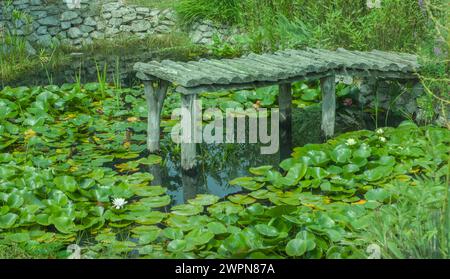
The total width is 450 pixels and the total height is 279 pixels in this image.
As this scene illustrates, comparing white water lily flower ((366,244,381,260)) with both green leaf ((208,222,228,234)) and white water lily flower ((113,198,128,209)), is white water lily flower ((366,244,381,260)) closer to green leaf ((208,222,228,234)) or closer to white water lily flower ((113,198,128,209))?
green leaf ((208,222,228,234))

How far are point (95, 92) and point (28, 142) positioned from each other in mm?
1589

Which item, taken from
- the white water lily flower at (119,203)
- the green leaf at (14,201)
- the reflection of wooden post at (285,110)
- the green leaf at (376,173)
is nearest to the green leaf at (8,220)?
the green leaf at (14,201)

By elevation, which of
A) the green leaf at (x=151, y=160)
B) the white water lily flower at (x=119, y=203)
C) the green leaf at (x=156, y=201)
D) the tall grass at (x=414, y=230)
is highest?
the tall grass at (x=414, y=230)

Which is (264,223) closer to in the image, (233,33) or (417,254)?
(417,254)

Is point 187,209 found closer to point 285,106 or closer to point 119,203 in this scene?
point 119,203

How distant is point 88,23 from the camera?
11.6 metres

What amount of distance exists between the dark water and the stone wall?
386 centimetres

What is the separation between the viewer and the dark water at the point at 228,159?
19.9 feet

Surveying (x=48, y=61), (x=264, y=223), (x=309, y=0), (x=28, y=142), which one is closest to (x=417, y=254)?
(x=264, y=223)

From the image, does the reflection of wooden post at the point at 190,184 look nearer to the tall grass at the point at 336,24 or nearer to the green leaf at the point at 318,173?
the green leaf at the point at 318,173

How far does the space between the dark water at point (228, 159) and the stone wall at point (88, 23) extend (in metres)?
3.86

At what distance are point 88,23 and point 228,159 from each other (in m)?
5.58

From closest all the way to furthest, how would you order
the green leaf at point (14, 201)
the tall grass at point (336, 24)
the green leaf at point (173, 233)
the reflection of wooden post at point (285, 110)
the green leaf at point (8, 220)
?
the green leaf at point (173, 233), the green leaf at point (8, 220), the green leaf at point (14, 201), the reflection of wooden post at point (285, 110), the tall grass at point (336, 24)
